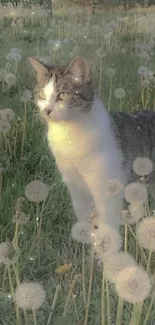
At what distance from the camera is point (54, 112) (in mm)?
2863

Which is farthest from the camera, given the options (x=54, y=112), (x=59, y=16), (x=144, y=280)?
(x=59, y=16)

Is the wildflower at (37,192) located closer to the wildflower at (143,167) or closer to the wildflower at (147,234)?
the wildflower at (143,167)

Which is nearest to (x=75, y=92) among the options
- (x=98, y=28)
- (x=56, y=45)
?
(x=56, y=45)

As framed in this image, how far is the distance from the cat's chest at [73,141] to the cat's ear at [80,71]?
0.84 ft

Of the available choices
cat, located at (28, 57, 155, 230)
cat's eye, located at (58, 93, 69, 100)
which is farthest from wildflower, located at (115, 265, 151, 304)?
cat's eye, located at (58, 93, 69, 100)

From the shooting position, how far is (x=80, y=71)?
3020mm

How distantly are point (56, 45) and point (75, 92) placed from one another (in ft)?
10.8

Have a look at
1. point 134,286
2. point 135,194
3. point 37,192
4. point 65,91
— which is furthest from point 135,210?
point 65,91

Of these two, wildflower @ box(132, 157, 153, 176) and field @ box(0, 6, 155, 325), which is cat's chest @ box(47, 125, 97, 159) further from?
wildflower @ box(132, 157, 153, 176)

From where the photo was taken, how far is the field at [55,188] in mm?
2113

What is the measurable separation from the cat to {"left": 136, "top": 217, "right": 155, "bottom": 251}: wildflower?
3.46 feet

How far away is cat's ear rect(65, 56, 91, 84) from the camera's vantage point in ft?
9.73

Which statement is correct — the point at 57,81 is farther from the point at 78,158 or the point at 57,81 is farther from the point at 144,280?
the point at 144,280

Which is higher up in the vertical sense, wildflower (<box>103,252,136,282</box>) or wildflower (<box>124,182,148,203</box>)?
wildflower (<box>124,182,148,203</box>)
